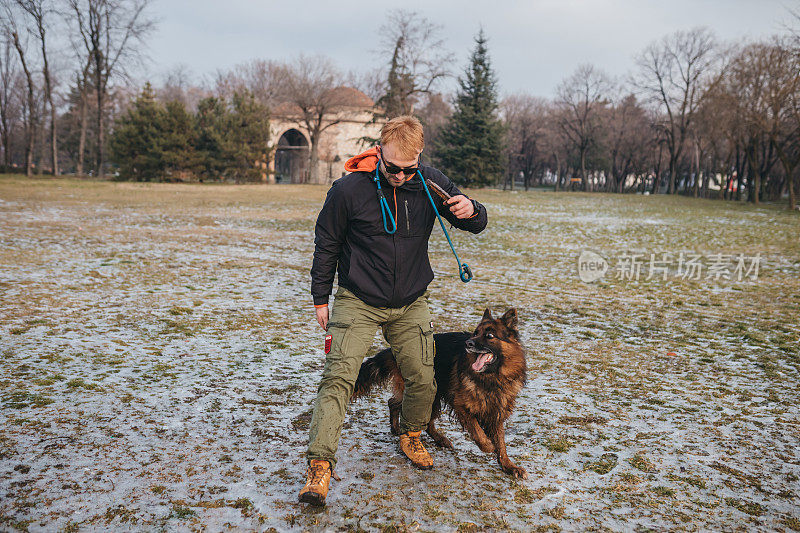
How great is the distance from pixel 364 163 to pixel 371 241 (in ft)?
1.40

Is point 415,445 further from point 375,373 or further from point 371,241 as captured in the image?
point 371,241

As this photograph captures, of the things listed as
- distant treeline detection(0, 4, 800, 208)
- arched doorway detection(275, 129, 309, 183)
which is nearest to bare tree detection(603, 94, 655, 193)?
distant treeline detection(0, 4, 800, 208)

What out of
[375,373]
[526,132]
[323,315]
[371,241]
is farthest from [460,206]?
[526,132]

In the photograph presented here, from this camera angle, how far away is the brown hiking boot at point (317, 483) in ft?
8.85

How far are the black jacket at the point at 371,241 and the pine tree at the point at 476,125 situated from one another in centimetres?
4164

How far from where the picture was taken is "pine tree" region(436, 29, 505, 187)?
144ft

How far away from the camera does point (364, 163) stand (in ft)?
9.78

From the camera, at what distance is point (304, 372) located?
4895 millimetres

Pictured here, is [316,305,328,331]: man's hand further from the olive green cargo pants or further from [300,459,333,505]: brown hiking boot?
[300,459,333,505]: brown hiking boot

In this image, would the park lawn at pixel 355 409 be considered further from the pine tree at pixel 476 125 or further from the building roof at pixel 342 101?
the building roof at pixel 342 101

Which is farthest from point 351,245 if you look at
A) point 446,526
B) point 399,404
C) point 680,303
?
point 680,303

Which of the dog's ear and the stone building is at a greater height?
the stone building

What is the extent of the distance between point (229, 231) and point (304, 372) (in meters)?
11.4

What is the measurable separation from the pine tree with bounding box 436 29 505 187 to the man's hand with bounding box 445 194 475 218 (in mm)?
41640
